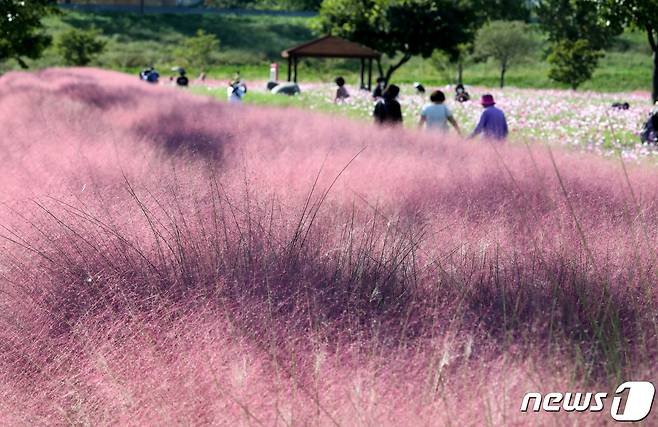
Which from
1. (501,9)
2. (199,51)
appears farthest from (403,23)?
(501,9)

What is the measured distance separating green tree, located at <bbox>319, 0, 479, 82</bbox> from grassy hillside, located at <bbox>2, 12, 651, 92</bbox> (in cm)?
802

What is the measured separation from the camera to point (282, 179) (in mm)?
6961

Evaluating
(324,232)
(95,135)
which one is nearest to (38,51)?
(95,135)

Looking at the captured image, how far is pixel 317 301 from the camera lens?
12.9 ft

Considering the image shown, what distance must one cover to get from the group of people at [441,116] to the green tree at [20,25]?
1469cm

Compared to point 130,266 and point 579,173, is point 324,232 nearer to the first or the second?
point 130,266

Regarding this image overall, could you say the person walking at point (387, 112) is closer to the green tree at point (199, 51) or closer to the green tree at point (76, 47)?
the green tree at point (199, 51)

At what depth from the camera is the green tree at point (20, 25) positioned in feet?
75.1

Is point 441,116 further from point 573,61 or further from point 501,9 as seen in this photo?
point 501,9

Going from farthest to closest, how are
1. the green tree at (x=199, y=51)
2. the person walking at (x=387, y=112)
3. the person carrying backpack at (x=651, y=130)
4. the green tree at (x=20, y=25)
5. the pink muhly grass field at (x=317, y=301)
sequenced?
the green tree at (x=199, y=51) → the green tree at (x=20, y=25) → the person carrying backpack at (x=651, y=130) → the person walking at (x=387, y=112) → the pink muhly grass field at (x=317, y=301)

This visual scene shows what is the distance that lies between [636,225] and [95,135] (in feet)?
22.3

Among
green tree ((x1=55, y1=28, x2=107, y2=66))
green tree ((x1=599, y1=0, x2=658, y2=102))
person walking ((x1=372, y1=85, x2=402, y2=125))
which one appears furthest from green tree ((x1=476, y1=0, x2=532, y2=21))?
person walking ((x1=372, y1=85, x2=402, y2=125))

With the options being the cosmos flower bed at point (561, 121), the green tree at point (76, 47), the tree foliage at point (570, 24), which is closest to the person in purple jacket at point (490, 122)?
the cosmos flower bed at point (561, 121)

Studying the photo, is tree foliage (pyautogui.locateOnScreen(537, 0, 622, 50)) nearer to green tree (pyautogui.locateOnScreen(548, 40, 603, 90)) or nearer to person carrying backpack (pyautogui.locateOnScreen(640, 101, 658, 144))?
green tree (pyautogui.locateOnScreen(548, 40, 603, 90))
